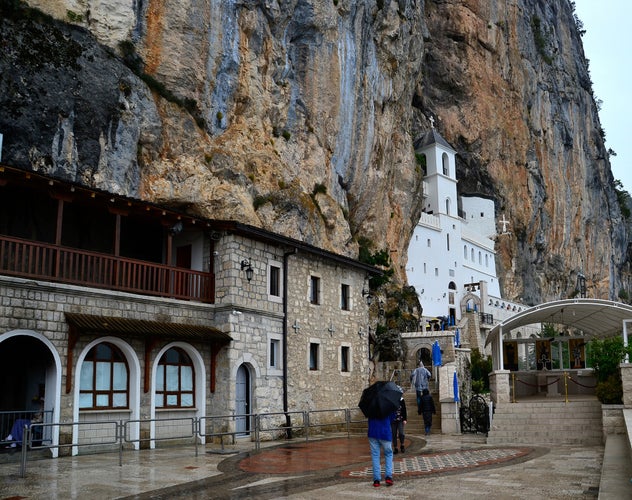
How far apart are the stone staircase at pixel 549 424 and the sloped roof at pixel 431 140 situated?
1688 inches

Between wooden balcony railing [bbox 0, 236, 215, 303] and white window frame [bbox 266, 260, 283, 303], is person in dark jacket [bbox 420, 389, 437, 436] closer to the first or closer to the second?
white window frame [bbox 266, 260, 283, 303]

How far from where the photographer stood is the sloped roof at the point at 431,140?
201 ft

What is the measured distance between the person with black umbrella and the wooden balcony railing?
9.27 meters

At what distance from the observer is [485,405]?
22.0 m

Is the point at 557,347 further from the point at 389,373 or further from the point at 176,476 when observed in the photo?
the point at 176,476

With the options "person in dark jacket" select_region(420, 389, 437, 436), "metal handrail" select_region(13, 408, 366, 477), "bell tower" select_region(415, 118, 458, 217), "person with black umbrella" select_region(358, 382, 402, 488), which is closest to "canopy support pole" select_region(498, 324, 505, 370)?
"person in dark jacket" select_region(420, 389, 437, 436)

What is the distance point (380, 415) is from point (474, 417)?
12833 mm

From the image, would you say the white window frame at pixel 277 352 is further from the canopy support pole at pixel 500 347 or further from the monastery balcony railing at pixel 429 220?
the monastery balcony railing at pixel 429 220

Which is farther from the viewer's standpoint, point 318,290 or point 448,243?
point 448,243

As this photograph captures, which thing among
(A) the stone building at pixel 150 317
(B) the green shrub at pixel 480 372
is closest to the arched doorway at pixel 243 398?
(A) the stone building at pixel 150 317

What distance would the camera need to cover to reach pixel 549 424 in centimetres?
1972

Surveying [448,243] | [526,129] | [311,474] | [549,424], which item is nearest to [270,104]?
[549,424]

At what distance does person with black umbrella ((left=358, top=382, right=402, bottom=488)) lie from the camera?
10844 millimetres

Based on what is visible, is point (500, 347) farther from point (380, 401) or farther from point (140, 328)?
point (380, 401)
